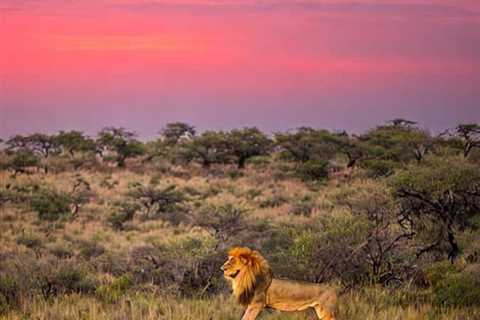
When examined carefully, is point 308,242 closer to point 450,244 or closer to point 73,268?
point 450,244

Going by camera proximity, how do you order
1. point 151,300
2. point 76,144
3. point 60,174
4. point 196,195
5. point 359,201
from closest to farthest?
point 151,300 → point 359,201 → point 196,195 → point 60,174 → point 76,144

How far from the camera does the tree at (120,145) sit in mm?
45750

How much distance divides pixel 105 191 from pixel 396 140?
17180 mm

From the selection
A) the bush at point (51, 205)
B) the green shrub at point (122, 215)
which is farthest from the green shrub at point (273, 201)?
the bush at point (51, 205)

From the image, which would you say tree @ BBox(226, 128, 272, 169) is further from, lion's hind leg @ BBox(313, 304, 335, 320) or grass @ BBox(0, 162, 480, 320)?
lion's hind leg @ BBox(313, 304, 335, 320)

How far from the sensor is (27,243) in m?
18.1

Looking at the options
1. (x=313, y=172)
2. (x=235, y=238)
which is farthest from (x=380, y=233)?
(x=313, y=172)

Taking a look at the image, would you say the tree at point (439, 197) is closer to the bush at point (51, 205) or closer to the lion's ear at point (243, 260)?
the lion's ear at point (243, 260)

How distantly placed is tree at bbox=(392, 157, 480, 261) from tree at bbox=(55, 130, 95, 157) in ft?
128

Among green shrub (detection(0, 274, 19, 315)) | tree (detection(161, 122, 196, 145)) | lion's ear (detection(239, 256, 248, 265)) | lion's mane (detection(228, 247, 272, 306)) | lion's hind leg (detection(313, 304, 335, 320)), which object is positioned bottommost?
tree (detection(161, 122, 196, 145))

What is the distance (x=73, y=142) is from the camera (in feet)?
163

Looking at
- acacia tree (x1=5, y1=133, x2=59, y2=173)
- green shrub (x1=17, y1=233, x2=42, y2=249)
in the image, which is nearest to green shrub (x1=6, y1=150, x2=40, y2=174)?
acacia tree (x1=5, y1=133, x2=59, y2=173)

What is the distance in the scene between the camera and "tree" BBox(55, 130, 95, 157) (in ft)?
160

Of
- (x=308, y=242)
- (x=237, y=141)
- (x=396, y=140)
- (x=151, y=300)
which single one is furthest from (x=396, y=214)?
(x=237, y=141)
